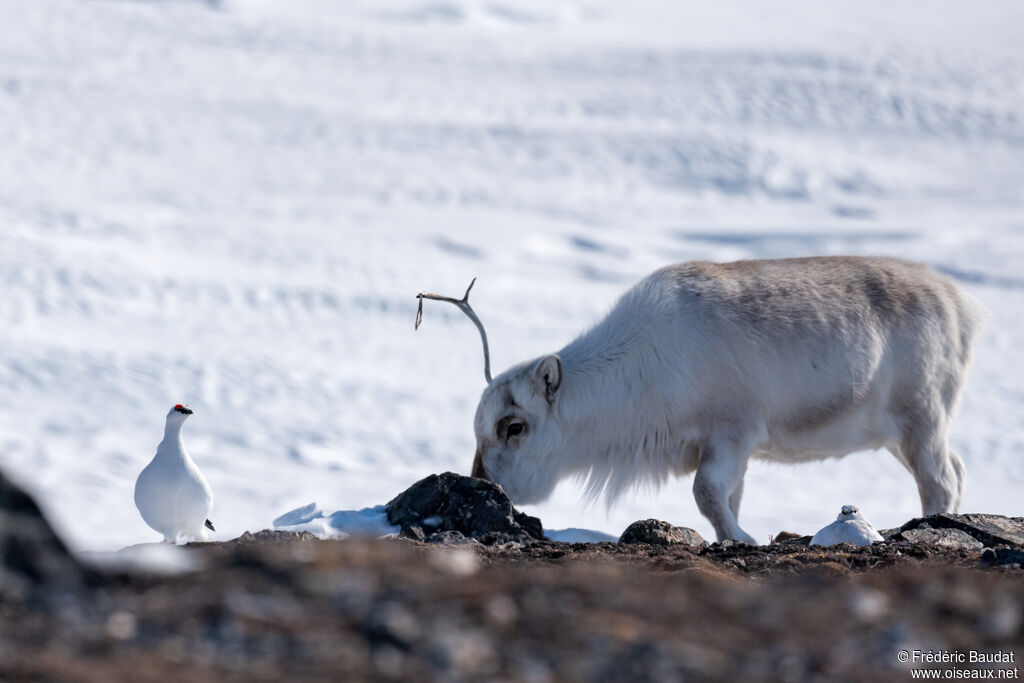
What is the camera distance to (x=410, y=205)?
1887 inches

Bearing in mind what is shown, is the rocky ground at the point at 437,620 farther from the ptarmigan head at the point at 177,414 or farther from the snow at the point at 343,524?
the ptarmigan head at the point at 177,414

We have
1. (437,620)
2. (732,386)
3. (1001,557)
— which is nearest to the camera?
(437,620)

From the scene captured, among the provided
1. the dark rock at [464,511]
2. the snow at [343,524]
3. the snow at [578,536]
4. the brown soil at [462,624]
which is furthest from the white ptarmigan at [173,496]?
the brown soil at [462,624]

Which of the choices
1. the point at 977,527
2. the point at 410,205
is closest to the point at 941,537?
the point at 977,527

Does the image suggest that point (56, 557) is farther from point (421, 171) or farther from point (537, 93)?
point (537, 93)

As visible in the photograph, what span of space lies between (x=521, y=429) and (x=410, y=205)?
38480 mm

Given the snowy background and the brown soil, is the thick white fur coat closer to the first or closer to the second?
the brown soil

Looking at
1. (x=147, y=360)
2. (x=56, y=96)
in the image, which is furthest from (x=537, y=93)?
(x=147, y=360)

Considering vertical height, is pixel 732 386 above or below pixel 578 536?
above

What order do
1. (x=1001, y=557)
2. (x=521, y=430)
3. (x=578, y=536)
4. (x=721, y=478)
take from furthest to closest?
1. (x=578, y=536)
2. (x=521, y=430)
3. (x=721, y=478)
4. (x=1001, y=557)

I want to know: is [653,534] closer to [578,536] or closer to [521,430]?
[521,430]

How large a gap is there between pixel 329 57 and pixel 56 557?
52348mm

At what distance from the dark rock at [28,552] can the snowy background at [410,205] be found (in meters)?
24.4

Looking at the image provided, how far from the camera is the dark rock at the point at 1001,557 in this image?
723 cm
